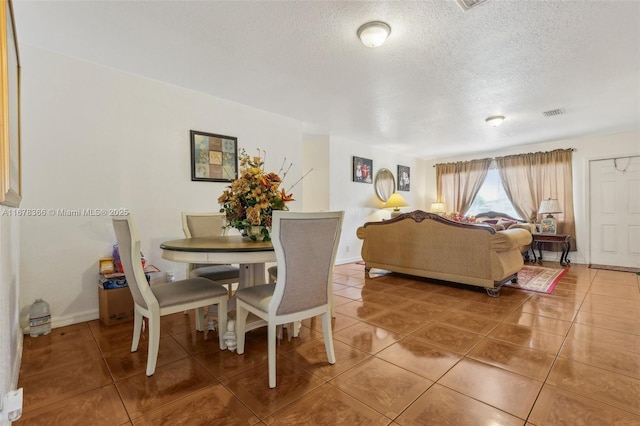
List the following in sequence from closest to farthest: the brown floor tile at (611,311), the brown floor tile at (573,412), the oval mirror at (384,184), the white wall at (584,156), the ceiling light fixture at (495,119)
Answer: the brown floor tile at (573,412) < the brown floor tile at (611,311) < the ceiling light fixture at (495,119) < the white wall at (584,156) < the oval mirror at (384,184)

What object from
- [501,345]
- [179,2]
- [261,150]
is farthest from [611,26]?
[261,150]

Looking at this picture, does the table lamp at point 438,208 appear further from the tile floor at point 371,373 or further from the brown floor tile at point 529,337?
the brown floor tile at point 529,337

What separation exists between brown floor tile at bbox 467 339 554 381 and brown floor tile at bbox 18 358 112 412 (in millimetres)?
2290

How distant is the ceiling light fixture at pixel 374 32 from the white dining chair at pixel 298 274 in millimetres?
1352

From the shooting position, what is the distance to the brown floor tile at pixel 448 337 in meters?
2.09

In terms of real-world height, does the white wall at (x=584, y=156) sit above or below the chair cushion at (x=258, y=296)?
above

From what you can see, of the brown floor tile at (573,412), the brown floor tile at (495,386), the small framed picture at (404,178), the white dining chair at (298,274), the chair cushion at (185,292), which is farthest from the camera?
the small framed picture at (404,178)

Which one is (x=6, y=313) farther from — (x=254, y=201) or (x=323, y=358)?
(x=323, y=358)

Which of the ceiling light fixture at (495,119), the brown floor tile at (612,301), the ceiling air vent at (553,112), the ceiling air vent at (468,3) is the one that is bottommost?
the brown floor tile at (612,301)

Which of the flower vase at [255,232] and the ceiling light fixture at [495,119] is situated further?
the ceiling light fixture at [495,119]

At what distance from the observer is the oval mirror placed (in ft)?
20.4

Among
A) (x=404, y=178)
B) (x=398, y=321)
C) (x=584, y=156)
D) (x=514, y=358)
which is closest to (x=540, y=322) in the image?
(x=514, y=358)

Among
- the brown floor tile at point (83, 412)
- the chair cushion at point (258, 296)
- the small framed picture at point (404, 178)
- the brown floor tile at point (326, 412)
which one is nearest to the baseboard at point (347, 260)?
the small framed picture at point (404, 178)

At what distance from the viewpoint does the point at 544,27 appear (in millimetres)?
2186
